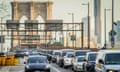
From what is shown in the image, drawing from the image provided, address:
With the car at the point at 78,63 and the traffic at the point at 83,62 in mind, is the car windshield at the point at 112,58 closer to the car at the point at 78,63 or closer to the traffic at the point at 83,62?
the traffic at the point at 83,62

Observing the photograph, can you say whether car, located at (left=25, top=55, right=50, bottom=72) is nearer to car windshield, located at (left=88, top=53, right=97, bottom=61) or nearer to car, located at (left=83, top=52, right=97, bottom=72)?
car, located at (left=83, top=52, right=97, bottom=72)

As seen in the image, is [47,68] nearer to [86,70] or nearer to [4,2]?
[86,70]

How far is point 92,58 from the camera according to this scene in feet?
156

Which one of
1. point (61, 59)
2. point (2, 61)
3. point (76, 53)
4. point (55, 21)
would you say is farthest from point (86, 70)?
point (55, 21)

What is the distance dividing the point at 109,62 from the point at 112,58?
56cm

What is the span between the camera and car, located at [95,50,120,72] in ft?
108

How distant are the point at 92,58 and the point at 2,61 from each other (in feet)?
100

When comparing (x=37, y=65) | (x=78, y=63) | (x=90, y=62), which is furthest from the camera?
(x=78, y=63)

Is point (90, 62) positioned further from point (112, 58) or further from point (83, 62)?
point (112, 58)

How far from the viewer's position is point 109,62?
3419 cm

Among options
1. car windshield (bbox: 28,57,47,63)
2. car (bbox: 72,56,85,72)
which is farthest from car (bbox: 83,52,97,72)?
car (bbox: 72,56,85,72)

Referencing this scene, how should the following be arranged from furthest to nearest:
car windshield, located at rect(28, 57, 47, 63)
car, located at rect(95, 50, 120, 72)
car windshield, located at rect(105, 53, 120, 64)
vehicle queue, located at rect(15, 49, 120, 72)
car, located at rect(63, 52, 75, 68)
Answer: car, located at rect(63, 52, 75, 68), car windshield, located at rect(28, 57, 47, 63), car windshield, located at rect(105, 53, 120, 64), vehicle queue, located at rect(15, 49, 120, 72), car, located at rect(95, 50, 120, 72)

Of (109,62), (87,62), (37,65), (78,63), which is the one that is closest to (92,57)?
(87,62)

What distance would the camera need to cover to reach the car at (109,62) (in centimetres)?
3291
